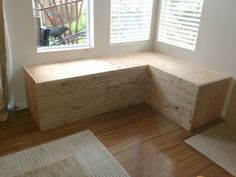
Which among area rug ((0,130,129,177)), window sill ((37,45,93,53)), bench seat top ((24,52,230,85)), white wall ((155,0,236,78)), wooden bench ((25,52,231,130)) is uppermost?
white wall ((155,0,236,78))

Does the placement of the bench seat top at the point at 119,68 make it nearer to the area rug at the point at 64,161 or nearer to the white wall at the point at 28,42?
the white wall at the point at 28,42

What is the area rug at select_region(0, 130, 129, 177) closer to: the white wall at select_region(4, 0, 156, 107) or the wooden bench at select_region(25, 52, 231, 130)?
the wooden bench at select_region(25, 52, 231, 130)

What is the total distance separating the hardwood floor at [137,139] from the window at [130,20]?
3.39 ft

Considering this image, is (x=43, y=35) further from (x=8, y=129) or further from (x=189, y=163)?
(x=189, y=163)

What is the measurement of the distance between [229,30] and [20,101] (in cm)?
243

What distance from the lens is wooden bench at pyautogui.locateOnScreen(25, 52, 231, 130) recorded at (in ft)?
7.41

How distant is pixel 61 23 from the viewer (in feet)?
8.91

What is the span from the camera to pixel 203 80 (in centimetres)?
232

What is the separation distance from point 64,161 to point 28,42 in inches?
53.3

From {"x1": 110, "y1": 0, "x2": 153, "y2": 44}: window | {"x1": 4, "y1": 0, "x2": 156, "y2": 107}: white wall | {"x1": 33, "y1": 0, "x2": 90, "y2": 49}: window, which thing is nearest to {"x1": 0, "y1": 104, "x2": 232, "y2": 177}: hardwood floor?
{"x1": 4, "y1": 0, "x2": 156, "y2": 107}: white wall

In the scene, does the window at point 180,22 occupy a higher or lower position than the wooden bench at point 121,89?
higher

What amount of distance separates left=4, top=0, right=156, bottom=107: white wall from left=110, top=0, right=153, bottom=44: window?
0.09 meters

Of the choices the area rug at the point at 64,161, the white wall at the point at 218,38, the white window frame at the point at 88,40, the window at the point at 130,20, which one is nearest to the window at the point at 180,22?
the white wall at the point at 218,38

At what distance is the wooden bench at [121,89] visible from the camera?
88.9 inches
